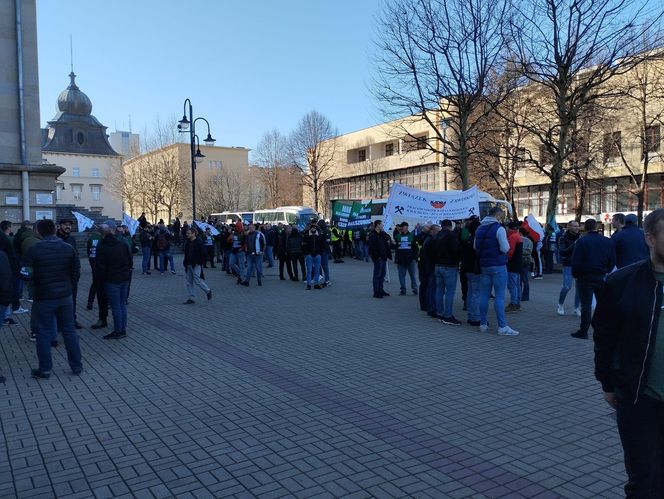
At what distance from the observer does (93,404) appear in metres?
5.89

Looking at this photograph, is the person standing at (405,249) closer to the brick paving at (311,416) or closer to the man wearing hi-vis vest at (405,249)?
the man wearing hi-vis vest at (405,249)

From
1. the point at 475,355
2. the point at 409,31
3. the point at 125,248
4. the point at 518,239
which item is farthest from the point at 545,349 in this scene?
the point at 409,31

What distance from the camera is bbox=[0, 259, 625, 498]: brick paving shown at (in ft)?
13.5

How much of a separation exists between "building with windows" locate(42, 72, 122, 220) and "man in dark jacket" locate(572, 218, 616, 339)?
84.8m

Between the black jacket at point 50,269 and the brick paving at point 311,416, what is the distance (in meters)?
1.07

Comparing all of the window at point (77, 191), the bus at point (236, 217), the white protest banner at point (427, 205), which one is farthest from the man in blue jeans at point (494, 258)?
the window at point (77, 191)

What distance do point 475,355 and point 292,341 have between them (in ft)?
9.23

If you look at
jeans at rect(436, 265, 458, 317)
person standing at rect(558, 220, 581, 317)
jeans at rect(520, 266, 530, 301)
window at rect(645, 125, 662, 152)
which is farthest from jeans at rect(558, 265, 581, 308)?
window at rect(645, 125, 662, 152)

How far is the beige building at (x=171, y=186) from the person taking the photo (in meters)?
53.0

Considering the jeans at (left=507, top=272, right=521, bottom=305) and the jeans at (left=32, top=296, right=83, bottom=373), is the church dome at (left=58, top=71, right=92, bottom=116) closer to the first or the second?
the jeans at (left=507, top=272, right=521, bottom=305)

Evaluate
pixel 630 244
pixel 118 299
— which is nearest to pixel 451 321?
pixel 630 244

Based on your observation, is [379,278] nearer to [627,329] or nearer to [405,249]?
[405,249]

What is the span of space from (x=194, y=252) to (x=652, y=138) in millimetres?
35146

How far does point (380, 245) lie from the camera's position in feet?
45.5
